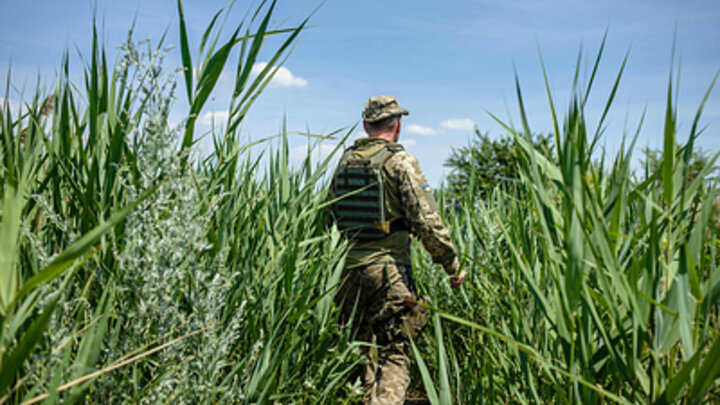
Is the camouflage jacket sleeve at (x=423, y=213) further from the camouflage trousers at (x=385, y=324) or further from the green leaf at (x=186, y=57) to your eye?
the green leaf at (x=186, y=57)

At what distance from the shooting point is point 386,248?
3.06 m

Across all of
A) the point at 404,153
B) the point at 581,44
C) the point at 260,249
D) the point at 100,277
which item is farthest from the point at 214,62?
the point at 404,153

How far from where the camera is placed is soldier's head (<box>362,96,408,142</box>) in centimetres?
326

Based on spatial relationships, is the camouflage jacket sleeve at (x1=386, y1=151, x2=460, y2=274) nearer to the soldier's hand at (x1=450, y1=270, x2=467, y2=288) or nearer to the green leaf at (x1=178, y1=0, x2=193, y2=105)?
the soldier's hand at (x1=450, y1=270, x2=467, y2=288)

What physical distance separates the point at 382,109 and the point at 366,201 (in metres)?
0.64

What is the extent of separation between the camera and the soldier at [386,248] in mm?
2914

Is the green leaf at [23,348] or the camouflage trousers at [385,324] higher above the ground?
the green leaf at [23,348]

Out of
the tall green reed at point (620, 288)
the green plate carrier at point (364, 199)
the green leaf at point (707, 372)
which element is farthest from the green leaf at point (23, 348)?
the green plate carrier at point (364, 199)

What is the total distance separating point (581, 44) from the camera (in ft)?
4.38

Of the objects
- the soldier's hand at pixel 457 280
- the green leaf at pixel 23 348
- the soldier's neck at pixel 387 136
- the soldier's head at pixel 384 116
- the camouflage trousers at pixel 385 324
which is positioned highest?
the soldier's head at pixel 384 116

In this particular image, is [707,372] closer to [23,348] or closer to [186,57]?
[23,348]

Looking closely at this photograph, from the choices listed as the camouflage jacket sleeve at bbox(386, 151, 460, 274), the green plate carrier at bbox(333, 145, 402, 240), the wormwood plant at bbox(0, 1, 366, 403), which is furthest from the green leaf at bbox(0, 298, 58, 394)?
the camouflage jacket sleeve at bbox(386, 151, 460, 274)

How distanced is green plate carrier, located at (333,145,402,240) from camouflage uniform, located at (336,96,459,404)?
5 centimetres

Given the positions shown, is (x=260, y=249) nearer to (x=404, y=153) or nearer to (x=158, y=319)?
(x=158, y=319)
